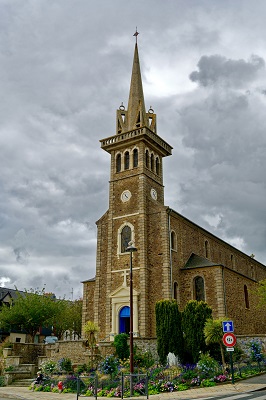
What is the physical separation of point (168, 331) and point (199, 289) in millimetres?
9093

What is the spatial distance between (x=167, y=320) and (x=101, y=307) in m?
10.2

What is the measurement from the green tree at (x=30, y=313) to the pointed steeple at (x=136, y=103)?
21147 millimetres

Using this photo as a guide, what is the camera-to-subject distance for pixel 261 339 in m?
26.2

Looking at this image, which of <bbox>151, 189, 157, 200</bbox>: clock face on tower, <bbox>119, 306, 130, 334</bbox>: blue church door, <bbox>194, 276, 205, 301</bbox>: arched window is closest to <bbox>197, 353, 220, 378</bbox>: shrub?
<bbox>194, 276, 205, 301</bbox>: arched window

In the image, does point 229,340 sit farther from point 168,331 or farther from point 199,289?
point 199,289

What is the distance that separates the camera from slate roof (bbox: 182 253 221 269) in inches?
1308

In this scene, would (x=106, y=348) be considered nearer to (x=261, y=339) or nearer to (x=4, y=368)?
(x=4, y=368)

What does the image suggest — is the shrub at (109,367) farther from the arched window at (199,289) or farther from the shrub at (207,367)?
the arched window at (199,289)

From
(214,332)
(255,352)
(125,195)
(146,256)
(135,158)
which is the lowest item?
(255,352)

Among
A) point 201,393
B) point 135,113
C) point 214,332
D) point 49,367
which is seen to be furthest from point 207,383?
point 135,113

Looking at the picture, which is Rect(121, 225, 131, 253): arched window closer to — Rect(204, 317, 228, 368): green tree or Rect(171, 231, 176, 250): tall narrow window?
Rect(171, 231, 176, 250): tall narrow window

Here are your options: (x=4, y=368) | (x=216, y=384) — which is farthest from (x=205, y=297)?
(x=4, y=368)

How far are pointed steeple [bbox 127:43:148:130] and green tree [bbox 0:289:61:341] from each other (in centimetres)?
2115

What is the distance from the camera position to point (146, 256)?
32875mm
